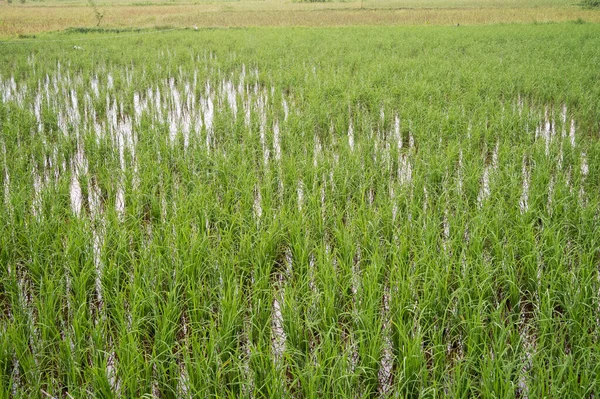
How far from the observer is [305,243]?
3.11 m

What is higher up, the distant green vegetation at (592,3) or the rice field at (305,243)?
the distant green vegetation at (592,3)

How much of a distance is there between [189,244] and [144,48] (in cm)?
1265

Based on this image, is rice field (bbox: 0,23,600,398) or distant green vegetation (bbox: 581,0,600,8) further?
distant green vegetation (bbox: 581,0,600,8)

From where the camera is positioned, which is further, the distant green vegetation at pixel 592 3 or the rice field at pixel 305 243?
the distant green vegetation at pixel 592 3

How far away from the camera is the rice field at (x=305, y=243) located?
2.11 metres

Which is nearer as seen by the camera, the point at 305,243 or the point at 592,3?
the point at 305,243

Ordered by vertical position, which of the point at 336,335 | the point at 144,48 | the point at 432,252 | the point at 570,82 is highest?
the point at 144,48

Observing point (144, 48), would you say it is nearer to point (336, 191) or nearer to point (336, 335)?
point (336, 191)

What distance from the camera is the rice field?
2113mm

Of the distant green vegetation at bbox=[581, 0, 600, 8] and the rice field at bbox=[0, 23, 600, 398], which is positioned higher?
→ the distant green vegetation at bbox=[581, 0, 600, 8]

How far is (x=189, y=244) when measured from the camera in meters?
3.05

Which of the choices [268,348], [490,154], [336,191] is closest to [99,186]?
[336,191]

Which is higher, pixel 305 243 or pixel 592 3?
pixel 592 3

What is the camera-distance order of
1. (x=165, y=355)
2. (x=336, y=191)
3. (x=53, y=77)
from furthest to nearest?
(x=53, y=77) → (x=336, y=191) → (x=165, y=355)
